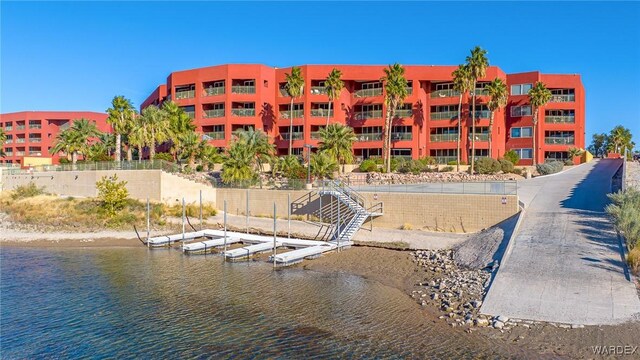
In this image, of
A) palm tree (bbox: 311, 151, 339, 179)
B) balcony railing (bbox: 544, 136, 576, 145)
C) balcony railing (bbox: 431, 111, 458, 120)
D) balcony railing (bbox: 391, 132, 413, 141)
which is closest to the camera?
palm tree (bbox: 311, 151, 339, 179)

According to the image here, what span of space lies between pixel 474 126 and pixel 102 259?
43.6 m

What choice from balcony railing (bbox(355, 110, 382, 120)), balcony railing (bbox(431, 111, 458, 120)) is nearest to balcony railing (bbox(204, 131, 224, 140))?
balcony railing (bbox(355, 110, 382, 120))

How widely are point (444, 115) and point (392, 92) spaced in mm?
9981

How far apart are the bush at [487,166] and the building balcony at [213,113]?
105ft

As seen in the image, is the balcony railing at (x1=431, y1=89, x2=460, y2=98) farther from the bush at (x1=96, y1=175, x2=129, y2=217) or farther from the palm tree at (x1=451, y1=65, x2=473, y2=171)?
the bush at (x1=96, y1=175, x2=129, y2=217)

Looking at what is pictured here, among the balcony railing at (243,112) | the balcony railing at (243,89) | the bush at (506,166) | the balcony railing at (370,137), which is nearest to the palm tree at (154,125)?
the balcony railing at (243,112)

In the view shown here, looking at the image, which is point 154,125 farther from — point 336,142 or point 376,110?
point 376,110

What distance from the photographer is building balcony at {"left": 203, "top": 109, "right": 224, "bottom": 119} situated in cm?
5815

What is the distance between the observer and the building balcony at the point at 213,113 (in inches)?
2289

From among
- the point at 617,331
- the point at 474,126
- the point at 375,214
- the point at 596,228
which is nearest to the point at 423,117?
the point at 474,126

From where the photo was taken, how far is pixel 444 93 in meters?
59.2

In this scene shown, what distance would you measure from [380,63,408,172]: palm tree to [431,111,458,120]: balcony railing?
21.8ft

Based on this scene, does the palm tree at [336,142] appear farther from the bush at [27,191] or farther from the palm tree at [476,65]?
the bush at [27,191]

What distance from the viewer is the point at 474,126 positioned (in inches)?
2164
